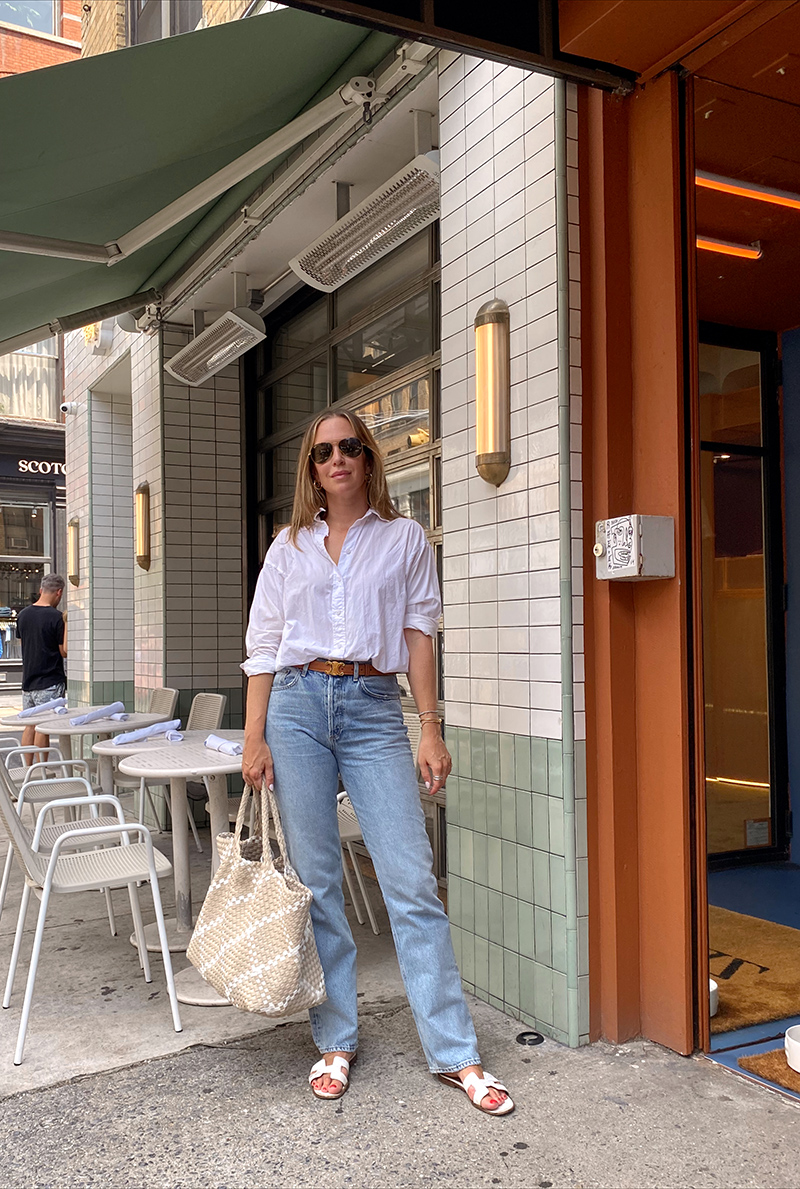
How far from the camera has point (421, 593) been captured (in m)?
2.47

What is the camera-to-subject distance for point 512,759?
279 cm

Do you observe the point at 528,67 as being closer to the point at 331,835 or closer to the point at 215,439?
the point at 331,835

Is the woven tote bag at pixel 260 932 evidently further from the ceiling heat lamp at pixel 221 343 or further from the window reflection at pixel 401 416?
the ceiling heat lamp at pixel 221 343

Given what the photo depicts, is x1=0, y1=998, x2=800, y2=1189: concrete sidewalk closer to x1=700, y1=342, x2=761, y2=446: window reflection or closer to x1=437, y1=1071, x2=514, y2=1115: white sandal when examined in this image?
x1=437, y1=1071, x2=514, y2=1115: white sandal

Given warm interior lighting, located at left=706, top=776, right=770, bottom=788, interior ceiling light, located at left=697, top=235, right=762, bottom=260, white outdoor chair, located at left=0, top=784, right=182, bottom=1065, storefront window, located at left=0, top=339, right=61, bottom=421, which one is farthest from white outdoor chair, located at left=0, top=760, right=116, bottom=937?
storefront window, located at left=0, top=339, right=61, bottom=421

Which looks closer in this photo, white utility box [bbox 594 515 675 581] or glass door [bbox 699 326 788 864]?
white utility box [bbox 594 515 675 581]

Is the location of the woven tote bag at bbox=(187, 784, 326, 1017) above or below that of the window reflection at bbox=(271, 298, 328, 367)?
below

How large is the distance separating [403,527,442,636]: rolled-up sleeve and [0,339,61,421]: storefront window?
535 inches

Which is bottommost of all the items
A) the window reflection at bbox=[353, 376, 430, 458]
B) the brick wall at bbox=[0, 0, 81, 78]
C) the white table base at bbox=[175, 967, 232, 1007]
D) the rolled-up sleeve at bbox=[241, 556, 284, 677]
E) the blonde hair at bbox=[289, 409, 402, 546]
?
the white table base at bbox=[175, 967, 232, 1007]

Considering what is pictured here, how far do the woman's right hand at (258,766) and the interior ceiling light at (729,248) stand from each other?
3163 mm

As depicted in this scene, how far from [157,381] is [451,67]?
11.6ft

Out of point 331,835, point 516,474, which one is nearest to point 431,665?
point 331,835

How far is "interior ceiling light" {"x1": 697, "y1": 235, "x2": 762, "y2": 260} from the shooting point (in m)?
4.19

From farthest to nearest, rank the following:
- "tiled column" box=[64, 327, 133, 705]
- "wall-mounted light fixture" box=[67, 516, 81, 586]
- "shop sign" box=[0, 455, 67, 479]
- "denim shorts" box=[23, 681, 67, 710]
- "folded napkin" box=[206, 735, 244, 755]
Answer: "shop sign" box=[0, 455, 67, 479] < "wall-mounted light fixture" box=[67, 516, 81, 586] < "tiled column" box=[64, 327, 133, 705] < "denim shorts" box=[23, 681, 67, 710] < "folded napkin" box=[206, 735, 244, 755]
